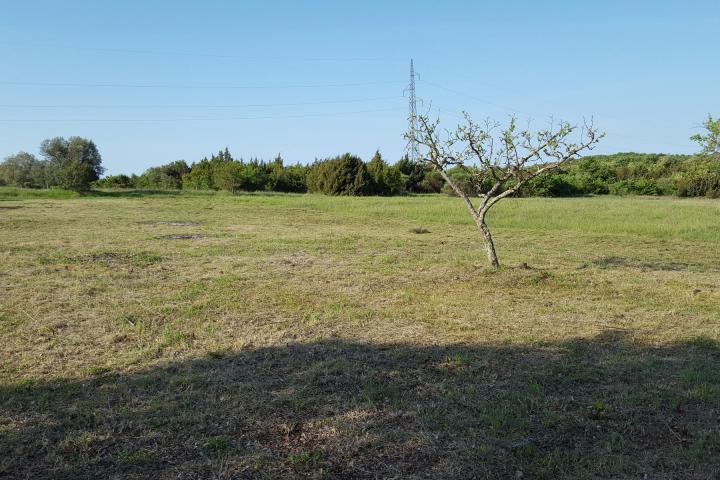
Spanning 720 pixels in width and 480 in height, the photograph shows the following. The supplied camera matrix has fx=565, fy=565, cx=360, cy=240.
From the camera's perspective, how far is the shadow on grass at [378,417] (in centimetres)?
377

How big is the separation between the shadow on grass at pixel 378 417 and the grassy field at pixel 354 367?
0.02m

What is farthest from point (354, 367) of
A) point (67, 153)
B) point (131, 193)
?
point (67, 153)

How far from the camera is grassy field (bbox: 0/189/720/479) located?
154 inches

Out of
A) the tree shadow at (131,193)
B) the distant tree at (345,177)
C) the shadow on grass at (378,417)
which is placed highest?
the distant tree at (345,177)

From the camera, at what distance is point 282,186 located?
5997cm

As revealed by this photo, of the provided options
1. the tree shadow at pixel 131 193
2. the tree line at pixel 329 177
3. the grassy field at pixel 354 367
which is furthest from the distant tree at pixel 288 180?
the grassy field at pixel 354 367

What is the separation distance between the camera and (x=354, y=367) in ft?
18.8

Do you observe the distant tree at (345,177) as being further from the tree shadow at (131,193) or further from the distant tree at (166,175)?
the distant tree at (166,175)

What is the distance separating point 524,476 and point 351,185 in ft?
158

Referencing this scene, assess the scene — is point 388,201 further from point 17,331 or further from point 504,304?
point 17,331

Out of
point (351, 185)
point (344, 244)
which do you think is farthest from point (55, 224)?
point (351, 185)

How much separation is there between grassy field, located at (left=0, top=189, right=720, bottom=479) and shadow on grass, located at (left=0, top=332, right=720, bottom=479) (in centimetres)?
2

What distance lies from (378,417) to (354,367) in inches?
48.4

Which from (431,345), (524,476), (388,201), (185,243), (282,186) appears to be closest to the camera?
(524,476)
